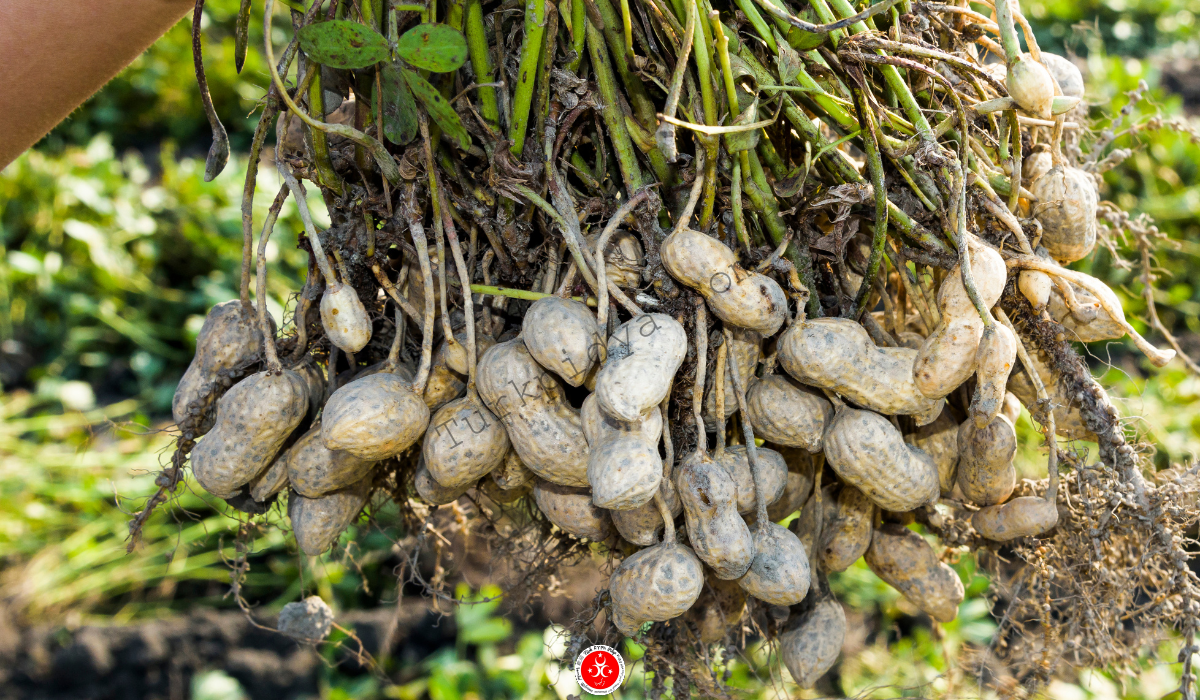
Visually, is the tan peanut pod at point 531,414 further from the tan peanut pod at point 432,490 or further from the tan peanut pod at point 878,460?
the tan peanut pod at point 878,460

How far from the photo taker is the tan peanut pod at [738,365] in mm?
567

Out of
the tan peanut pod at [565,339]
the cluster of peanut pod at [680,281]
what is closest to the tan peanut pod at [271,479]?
the cluster of peanut pod at [680,281]

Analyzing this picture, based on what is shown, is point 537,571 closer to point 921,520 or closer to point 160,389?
point 921,520

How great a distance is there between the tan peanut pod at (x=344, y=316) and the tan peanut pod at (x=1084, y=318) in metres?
0.50

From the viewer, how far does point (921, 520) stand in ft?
2.29

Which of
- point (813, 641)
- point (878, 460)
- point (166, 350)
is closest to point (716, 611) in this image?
point (813, 641)

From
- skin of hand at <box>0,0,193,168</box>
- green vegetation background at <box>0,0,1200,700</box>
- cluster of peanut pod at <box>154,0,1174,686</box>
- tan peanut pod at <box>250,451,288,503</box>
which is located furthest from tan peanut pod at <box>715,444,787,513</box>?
green vegetation background at <box>0,0,1200,700</box>

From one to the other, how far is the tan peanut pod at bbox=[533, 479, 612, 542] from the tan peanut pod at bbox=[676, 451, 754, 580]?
8 centimetres

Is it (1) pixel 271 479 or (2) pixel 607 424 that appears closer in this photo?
(2) pixel 607 424

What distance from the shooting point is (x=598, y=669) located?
2.12ft

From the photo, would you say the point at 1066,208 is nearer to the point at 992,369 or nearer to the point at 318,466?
the point at 992,369

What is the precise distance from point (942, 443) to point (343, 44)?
1.67ft

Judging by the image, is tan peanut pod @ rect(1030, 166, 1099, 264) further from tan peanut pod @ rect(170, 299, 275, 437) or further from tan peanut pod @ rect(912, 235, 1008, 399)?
tan peanut pod @ rect(170, 299, 275, 437)

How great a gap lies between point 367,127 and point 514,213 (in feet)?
0.38
